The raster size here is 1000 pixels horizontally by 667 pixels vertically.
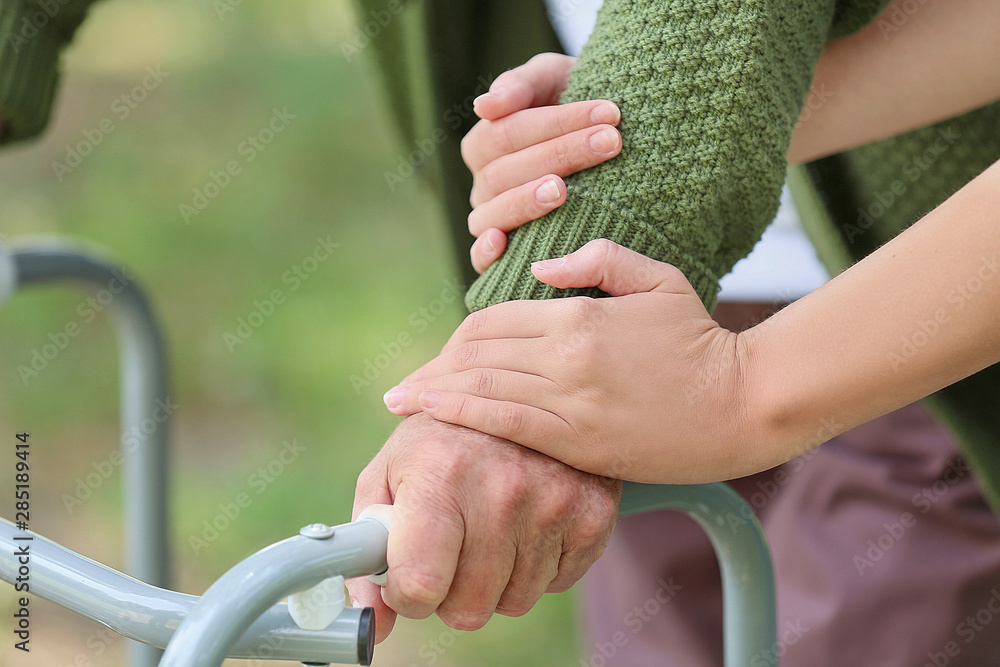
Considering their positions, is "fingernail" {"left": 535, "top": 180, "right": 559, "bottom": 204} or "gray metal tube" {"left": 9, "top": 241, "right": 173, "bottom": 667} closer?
"fingernail" {"left": 535, "top": 180, "right": 559, "bottom": 204}

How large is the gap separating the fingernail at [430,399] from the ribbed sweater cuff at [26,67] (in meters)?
0.68

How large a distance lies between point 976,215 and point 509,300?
0.94ft

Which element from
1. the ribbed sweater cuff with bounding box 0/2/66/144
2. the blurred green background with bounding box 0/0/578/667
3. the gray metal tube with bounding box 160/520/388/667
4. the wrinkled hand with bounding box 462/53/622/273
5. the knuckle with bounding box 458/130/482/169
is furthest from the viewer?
the blurred green background with bounding box 0/0/578/667

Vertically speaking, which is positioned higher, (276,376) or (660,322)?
(660,322)

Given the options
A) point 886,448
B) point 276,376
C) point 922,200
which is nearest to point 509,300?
point 922,200

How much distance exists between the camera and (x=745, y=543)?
2.15 ft

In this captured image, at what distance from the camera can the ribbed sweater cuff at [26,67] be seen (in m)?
0.96

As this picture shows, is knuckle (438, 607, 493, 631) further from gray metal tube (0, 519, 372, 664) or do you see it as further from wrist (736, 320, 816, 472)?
wrist (736, 320, 816, 472)

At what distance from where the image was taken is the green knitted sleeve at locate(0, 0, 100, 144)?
0.96 m

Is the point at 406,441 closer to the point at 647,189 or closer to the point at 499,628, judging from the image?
the point at 647,189

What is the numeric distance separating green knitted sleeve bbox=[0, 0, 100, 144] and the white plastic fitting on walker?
0.73m

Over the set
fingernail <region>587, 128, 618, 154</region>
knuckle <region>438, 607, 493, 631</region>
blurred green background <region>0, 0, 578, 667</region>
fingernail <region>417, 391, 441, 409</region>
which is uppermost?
fingernail <region>587, 128, 618, 154</region>

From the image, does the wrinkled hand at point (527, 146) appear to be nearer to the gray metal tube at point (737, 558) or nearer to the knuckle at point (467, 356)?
the knuckle at point (467, 356)

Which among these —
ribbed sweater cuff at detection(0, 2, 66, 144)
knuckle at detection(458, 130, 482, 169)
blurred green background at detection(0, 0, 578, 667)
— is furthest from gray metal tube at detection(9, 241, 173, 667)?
blurred green background at detection(0, 0, 578, 667)
